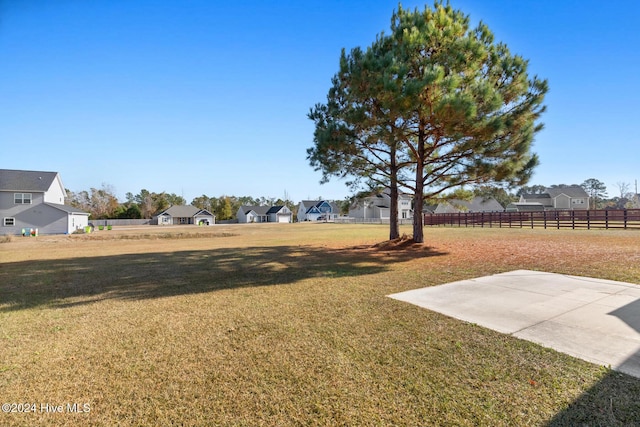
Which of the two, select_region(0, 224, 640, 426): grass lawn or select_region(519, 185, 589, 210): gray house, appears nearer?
select_region(0, 224, 640, 426): grass lawn

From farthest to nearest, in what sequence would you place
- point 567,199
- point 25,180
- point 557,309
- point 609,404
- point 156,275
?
point 567,199
point 25,180
point 156,275
point 557,309
point 609,404

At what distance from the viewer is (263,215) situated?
247 ft

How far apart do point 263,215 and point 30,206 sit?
48.0 meters

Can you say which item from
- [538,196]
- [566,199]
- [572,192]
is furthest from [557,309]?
[538,196]

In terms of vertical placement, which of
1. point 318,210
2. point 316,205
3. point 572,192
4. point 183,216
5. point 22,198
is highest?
point 572,192

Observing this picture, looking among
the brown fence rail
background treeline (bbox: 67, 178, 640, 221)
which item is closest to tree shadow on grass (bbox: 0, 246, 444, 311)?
the brown fence rail

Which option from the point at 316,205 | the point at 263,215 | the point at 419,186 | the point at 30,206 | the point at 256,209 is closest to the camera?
the point at 419,186

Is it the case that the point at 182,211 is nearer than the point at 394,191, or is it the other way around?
the point at 394,191

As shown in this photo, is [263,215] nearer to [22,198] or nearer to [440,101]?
[22,198]

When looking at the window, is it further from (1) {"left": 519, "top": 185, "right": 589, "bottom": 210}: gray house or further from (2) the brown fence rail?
(1) {"left": 519, "top": 185, "right": 589, "bottom": 210}: gray house

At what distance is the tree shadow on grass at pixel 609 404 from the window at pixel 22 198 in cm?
4048

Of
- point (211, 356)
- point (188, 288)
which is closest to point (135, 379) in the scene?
point (211, 356)

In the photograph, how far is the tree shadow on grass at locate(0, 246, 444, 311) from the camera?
6371 mm

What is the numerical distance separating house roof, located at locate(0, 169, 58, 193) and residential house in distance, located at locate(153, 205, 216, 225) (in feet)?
99.2
